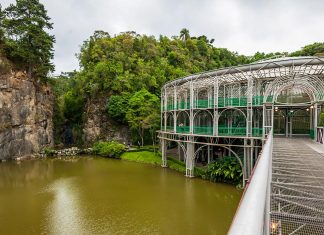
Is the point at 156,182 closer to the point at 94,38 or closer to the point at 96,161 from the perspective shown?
the point at 96,161

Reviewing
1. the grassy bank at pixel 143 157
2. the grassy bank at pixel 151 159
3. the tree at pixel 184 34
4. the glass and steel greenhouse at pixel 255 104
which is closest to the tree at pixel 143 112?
the grassy bank at pixel 143 157

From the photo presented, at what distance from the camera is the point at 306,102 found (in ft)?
67.9

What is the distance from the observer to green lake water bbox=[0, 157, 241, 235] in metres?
12.9

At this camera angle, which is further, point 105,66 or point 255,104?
point 105,66

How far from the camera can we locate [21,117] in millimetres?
33312

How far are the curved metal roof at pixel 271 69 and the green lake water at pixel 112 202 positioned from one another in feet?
30.0

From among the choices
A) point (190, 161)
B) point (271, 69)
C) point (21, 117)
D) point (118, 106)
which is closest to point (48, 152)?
point (21, 117)

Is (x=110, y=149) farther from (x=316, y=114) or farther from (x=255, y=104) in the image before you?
(x=316, y=114)

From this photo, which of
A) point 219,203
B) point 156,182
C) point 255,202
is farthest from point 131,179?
point 255,202

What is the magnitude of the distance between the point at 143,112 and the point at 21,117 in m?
16.5

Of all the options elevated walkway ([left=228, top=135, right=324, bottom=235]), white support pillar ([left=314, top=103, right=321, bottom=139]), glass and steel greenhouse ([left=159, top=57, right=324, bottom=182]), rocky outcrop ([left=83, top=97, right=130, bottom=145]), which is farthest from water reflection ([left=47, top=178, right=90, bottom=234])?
rocky outcrop ([left=83, top=97, right=130, bottom=145])

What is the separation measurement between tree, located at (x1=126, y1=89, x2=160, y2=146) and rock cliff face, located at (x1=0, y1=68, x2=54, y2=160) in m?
13.4

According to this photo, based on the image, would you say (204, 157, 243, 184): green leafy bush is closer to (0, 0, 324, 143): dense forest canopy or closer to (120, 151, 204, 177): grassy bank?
(120, 151, 204, 177): grassy bank

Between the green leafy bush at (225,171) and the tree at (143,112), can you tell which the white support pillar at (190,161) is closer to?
the green leafy bush at (225,171)
